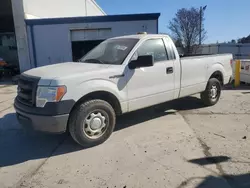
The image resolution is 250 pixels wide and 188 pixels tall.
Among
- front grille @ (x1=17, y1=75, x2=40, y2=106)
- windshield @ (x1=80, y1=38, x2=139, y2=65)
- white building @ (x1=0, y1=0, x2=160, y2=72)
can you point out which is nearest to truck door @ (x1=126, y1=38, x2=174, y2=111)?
windshield @ (x1=80, y1=38, x2=139, y2=65)

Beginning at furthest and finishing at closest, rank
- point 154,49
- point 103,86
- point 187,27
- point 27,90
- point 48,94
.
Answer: point 187,27
point 154,49
point 103,86
point 27,90
point 48,94

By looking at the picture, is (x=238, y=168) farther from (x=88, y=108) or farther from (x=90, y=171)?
(x=88, y=108)

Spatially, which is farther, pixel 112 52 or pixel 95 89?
pixel 112 52

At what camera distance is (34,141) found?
193 inches

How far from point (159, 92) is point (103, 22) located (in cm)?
1104

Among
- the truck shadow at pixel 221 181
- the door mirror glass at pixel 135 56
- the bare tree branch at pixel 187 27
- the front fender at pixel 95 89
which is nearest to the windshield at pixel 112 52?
the door mirror glass at pixel 135 56

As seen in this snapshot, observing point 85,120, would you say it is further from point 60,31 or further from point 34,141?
point 60,31

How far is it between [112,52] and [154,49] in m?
0.92

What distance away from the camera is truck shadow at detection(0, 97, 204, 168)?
4270 mm

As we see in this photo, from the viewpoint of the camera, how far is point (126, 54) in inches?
195

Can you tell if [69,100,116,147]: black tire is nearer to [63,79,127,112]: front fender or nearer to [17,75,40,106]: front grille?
[63,79,127,112]: front fender

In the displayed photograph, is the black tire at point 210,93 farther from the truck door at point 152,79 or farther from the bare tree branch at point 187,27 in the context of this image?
the bare tree branch at point 187,27

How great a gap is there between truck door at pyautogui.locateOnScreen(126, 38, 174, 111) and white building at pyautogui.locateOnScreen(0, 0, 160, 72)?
33.5 ft

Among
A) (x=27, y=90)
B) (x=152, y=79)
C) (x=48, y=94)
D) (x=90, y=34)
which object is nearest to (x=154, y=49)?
(x=152, y=79)
